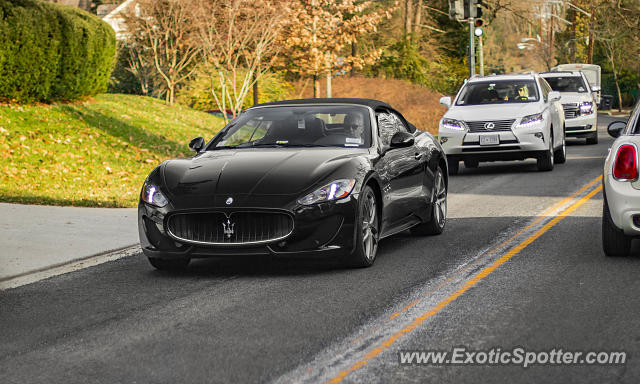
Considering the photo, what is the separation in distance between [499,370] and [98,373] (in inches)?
85.9

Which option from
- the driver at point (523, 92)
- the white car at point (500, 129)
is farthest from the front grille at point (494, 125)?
the driver at point (523, 92)

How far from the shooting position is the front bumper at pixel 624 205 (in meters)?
8.27

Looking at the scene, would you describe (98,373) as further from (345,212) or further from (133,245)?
(133,245)

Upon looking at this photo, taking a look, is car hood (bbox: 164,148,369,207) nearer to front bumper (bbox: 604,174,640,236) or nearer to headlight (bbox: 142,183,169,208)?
headlight (bbox: 142,183,169,208)

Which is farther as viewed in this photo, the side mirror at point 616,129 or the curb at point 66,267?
the side mirror at point 616,129

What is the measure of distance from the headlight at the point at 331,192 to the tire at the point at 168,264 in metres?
1.38

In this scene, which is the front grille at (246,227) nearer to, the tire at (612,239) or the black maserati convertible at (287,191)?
the black maserati convertible at (287,191)

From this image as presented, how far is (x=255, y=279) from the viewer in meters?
8.23

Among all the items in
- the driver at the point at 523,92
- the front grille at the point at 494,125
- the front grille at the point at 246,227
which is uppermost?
the driver at the point at 523,92

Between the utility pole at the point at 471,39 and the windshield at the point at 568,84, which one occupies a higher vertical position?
the utility pole at the point at 471,39

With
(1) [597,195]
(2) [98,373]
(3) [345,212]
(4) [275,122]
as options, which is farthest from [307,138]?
(1) [597,195]

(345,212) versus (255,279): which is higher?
(345,212)

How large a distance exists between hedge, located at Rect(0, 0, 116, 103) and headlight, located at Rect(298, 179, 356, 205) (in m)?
12.4

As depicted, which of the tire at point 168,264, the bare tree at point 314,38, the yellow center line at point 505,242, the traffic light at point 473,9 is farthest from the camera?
the bare tree at point 314,38
